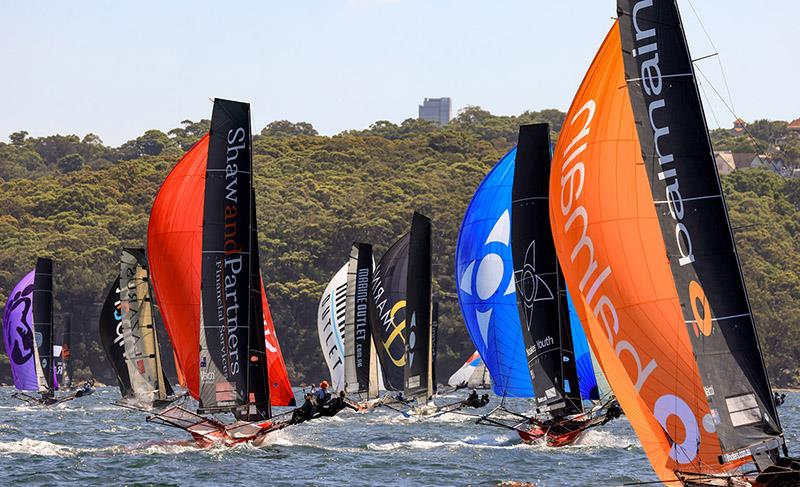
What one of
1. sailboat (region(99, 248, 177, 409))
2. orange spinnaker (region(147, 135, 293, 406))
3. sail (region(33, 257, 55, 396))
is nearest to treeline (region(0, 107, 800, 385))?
Result: sail (region(33, 257, 55, 396))

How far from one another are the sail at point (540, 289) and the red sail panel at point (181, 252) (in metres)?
5.97

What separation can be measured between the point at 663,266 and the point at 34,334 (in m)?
32.6

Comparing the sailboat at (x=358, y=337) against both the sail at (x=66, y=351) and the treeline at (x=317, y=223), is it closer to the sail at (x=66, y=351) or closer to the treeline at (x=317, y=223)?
the sail at (x=66, y=351)

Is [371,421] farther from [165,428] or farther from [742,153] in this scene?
[742,153]

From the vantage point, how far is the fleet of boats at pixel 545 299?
1354 cm

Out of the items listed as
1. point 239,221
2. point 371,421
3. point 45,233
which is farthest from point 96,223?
point 239,221

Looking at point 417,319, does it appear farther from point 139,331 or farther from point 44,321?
point 44,321

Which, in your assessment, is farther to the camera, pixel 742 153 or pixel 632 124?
pixel 742 153

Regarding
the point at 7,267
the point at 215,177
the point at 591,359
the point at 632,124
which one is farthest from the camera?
the point at 7,267

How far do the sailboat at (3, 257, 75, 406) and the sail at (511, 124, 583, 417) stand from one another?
22.0 m

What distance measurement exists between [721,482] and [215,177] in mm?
12677

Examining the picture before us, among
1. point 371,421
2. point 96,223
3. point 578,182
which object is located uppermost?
point 96,223

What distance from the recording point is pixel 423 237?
3303 cm

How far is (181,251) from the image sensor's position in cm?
2530
